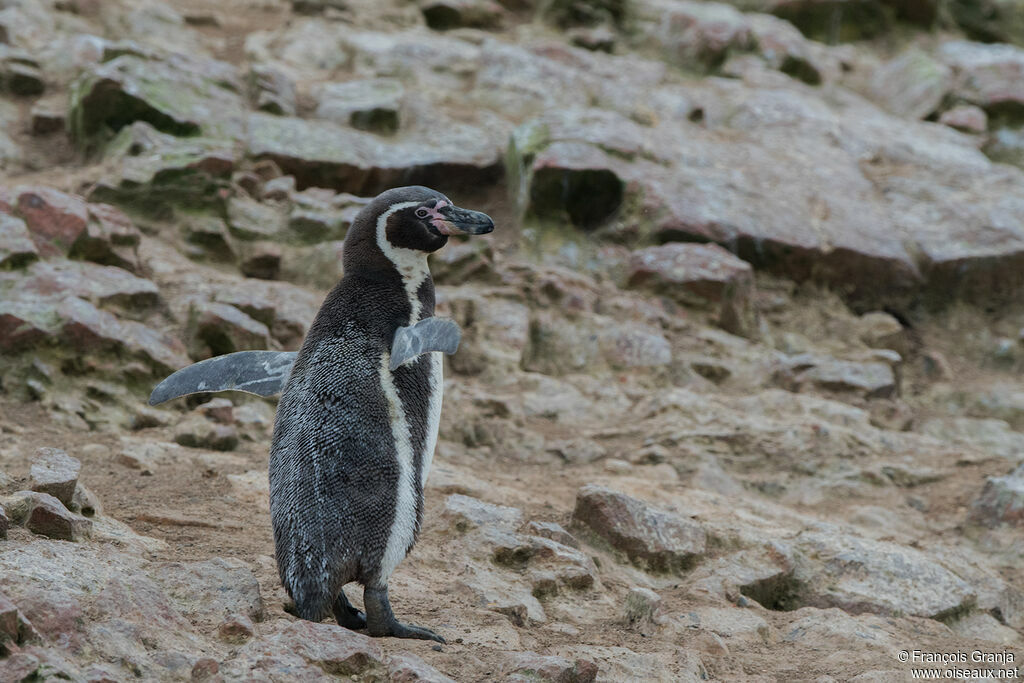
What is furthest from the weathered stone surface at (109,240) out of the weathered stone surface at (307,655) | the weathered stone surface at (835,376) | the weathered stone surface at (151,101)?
the weathered stone surface at (835,376)

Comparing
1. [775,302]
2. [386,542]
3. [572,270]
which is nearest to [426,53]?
[572,270]

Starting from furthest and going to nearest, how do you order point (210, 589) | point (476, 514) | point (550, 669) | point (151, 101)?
point (151, 101) < point (476, 514) < point (210, 589) < point (550, 669)

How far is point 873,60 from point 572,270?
21.7 feet

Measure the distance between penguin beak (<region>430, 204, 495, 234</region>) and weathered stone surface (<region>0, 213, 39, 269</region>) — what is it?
9.45 feet

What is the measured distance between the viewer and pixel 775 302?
816cm

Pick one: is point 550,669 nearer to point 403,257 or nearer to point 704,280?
point 403,257

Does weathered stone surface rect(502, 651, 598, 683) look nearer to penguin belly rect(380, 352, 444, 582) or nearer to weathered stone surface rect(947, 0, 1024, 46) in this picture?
penguin belly rect(380, 352, 444, 582)

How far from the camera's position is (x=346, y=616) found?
3596mm

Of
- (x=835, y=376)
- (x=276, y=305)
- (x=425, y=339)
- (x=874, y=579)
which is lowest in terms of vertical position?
(x=835, y=376)

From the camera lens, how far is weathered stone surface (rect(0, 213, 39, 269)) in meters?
5.66

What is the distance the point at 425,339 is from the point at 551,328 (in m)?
3.52

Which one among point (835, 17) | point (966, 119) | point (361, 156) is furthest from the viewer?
point (835, 17)

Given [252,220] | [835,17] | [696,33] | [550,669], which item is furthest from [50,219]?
[835,17]

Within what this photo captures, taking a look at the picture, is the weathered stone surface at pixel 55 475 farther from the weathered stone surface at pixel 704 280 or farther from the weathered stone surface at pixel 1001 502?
the weathered stone surface at pixel 704 280
